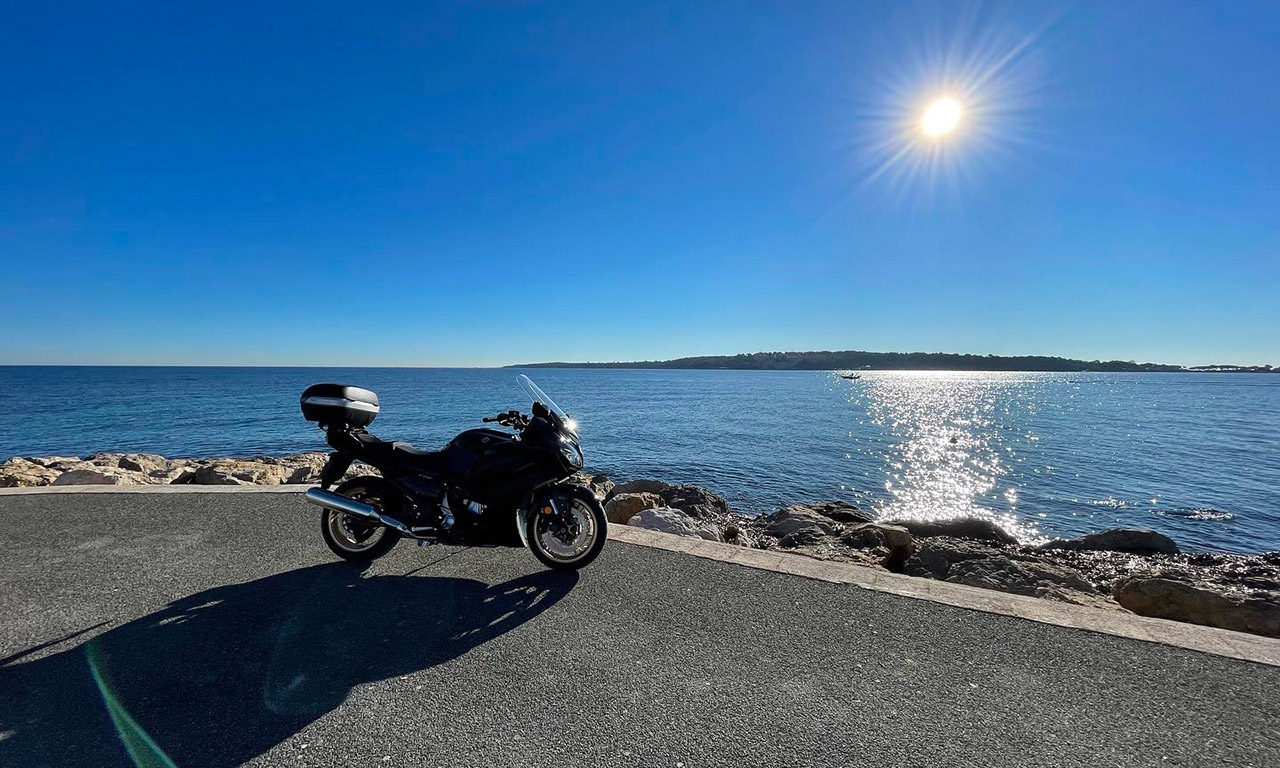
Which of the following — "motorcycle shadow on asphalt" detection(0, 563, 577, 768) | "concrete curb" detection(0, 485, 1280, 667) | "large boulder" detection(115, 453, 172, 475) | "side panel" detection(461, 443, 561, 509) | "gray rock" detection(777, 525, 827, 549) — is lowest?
"large boulder" detection(115, 453, 172, 475)

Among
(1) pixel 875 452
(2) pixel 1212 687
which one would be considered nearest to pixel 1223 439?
(1) pixel 875 452

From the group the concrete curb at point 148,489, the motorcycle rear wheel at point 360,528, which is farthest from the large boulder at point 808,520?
the concrete curb at point 148,489

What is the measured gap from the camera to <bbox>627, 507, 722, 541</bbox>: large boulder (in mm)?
7324

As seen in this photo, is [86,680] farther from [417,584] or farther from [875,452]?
[875,452]

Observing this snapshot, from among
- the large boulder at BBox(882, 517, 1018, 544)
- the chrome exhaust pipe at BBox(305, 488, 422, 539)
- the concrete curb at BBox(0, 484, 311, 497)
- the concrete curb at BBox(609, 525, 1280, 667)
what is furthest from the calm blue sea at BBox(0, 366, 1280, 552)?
the concrete curb at BBox(609, 525, 1280, 667)

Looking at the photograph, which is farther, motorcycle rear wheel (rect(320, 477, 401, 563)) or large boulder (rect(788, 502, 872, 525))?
large boulder (rect(788, 502, 872, 525))

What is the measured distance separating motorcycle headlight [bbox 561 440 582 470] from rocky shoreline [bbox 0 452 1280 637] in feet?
6.71

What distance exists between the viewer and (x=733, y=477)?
19.0 metres

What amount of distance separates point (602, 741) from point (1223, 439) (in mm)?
41377

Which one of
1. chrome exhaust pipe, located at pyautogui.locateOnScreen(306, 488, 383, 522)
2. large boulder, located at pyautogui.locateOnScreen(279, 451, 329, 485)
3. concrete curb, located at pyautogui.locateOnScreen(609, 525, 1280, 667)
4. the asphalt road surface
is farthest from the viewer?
large boulder, located at pyautogui.locateOnScreen(279, 451, 329, 485)

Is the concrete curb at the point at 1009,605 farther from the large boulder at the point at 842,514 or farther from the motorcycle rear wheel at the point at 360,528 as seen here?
the large boulder at the point at 842,514

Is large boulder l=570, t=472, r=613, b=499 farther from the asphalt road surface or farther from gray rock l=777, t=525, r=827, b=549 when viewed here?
the asphalt road surface

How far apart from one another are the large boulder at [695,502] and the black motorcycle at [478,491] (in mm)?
6538

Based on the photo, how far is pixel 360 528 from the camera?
4852 millimetres
